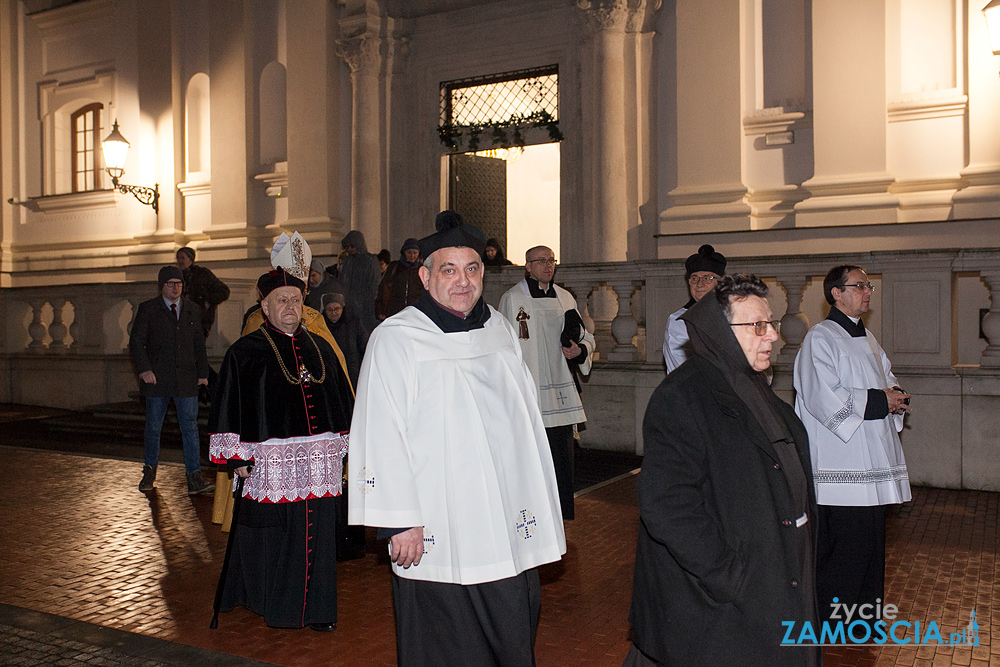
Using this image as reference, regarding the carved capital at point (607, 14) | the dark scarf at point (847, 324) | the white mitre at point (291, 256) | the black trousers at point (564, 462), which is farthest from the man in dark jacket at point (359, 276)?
the dark scarf at point (847, 324)

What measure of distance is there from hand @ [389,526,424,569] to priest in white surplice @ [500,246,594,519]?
13.1 feet

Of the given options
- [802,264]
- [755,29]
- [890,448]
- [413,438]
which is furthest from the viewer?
[755,29]

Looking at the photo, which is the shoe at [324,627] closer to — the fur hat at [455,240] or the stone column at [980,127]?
the fur hat at [455,240]

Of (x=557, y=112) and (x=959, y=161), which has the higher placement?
(x=557, y=112)

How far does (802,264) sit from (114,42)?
16.6 metres

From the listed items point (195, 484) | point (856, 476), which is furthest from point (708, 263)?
point (195, 484)

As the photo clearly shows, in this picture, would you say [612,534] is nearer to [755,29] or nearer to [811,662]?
[811,662]

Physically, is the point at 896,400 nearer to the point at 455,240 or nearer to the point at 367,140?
the point at 455,240

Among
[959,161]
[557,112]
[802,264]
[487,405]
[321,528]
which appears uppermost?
[557,112]

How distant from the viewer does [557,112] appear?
14195 millimetres

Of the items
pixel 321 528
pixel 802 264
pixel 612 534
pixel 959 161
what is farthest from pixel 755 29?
pixel 321 528

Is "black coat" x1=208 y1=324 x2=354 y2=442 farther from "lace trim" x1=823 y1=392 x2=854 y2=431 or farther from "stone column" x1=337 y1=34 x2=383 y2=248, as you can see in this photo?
"stone column" x1=337 y1=34 x2=383 y2=248

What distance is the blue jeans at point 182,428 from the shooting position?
9.44 m

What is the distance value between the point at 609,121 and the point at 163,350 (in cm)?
694
